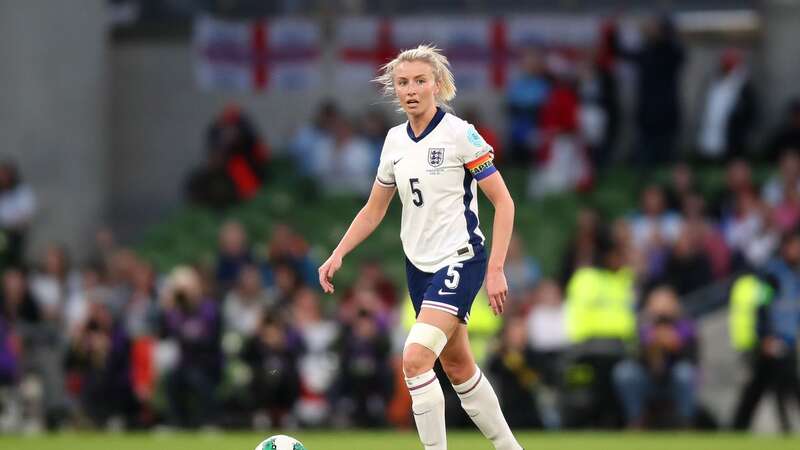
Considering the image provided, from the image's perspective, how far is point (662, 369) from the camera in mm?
16094

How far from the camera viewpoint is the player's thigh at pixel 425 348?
27.6 ft

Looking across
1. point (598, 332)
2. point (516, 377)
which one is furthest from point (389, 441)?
point (598, 332)

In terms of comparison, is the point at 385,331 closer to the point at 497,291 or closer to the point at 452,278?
the point at 452,278

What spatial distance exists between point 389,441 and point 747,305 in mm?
4102

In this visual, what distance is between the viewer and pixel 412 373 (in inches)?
332

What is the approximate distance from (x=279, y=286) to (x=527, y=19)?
651 centimetres

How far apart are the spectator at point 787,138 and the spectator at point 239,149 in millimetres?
6707

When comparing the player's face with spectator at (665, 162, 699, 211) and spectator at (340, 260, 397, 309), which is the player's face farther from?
spectator at (665, 162, 699, 211)

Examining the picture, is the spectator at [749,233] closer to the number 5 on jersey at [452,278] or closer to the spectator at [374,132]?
the spectator at [374,132]

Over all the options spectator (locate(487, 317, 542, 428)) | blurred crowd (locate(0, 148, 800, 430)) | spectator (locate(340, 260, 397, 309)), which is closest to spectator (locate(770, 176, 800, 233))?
blurred crowd (locate(0, 148, 800, 430))

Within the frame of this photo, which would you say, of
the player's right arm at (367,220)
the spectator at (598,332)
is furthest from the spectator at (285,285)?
the player's right arm at (367,220)

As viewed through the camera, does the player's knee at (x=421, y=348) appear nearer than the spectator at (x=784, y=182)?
Yes

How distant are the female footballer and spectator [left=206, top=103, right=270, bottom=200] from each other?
1327cm

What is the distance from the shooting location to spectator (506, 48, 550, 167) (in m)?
21.4
